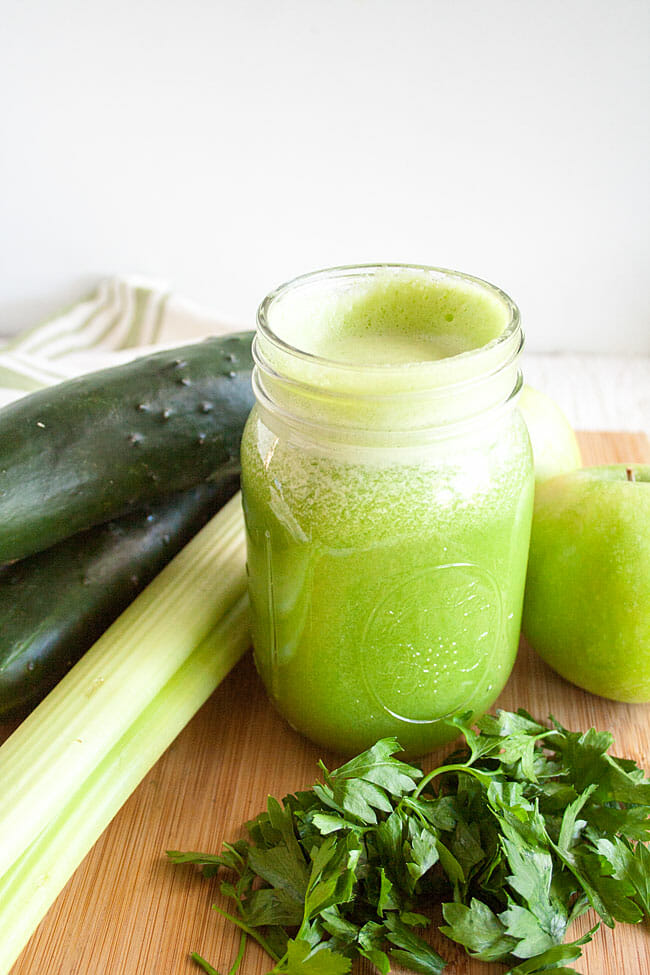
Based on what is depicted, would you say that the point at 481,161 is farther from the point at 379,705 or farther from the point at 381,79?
the point at 379,705

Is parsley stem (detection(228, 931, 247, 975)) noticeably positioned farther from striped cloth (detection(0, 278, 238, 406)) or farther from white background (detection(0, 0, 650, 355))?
white background (detection(0, 0, 650, 355))

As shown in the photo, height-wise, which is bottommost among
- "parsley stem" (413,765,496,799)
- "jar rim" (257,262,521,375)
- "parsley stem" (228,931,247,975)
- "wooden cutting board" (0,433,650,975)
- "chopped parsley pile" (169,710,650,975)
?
"wooden cutting board" (0,433,650,975)

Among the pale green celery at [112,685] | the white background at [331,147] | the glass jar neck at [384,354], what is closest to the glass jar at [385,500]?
the glass jar neck at [384,354]

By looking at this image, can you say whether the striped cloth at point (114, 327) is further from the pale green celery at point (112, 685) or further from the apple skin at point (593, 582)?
the apple skin at point (593, 582)

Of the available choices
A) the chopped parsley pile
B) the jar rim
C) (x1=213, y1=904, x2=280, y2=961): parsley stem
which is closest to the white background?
the jar rim

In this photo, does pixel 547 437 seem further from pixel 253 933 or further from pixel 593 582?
pixel 253 933

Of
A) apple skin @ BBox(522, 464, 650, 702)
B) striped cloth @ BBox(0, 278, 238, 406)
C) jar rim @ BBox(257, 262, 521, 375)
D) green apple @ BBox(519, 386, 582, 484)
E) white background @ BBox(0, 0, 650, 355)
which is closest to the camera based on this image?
jar rim @ BBox(257, 262, 521, 375)

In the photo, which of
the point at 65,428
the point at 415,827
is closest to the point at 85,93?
the point at 65,428
